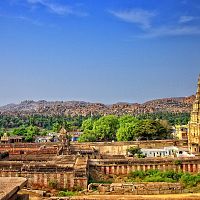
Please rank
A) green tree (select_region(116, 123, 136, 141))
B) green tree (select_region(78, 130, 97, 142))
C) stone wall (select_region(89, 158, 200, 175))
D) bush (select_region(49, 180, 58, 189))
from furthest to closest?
green tree (select_region(78, 130, 97, 142))
green tree (select_region(116, 123, 136, 141))
stone wall (select_region(89, 158, 200, 175))
bush (select_region(49, 180, 58, 189))

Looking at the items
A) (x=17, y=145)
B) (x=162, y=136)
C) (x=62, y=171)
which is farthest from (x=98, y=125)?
(x=62, y=171)

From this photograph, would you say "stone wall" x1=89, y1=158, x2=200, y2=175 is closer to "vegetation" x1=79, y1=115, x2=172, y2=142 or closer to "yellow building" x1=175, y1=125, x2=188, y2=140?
"vegetation" x1=79, y1=115, x2=172, y2=142

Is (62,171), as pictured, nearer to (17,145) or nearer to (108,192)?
(108,192)

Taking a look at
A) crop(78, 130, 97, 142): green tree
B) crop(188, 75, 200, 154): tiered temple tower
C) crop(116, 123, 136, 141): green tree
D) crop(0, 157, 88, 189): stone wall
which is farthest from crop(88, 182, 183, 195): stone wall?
crop(78, 130, 97, 142): green tree

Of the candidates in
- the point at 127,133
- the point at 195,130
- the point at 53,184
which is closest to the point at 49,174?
the point at 53,184

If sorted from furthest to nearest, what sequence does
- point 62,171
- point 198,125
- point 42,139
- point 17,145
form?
point 42,139
point 17,145
point 198,125
point 62,171

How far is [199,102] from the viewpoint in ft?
200

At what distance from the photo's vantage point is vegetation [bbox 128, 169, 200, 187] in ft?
137

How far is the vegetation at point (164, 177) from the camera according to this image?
41.7 meters

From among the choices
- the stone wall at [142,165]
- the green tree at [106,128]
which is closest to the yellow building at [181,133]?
the green tree at [106,128]

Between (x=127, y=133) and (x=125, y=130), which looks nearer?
(x=127, y=133)

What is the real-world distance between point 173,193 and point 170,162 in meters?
13.9

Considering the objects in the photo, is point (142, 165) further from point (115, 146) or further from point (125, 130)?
point (125, 130)

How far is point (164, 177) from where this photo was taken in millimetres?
43469
